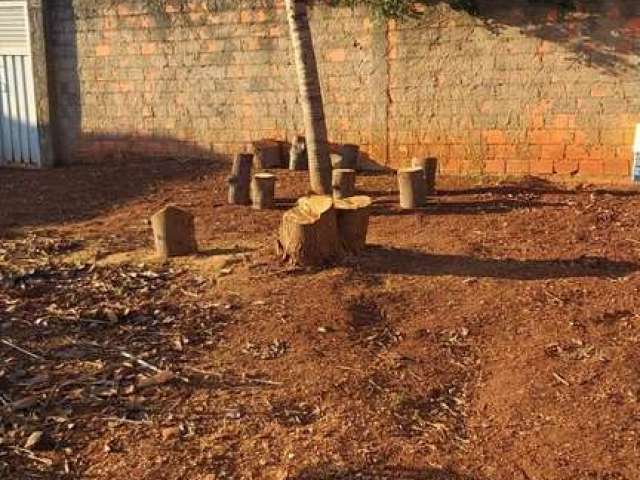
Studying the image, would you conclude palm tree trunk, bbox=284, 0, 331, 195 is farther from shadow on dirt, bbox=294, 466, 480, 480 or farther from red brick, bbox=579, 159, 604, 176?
shadow on dirt, bbox=294, 466, 480, 480

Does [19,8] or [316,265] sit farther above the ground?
[19,8]

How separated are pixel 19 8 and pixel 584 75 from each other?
7.89m

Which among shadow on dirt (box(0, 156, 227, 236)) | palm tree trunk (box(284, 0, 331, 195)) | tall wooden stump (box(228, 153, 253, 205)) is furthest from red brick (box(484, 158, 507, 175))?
shadow on dirt (box(0, 156, 227, 236))

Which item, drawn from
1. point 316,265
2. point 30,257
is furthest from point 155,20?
point 316,265

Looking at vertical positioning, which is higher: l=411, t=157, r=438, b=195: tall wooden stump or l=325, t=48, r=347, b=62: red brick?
l=325, t=48, r=347, b=62: red brick

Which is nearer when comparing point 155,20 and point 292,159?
point 292,159

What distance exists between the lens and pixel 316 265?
609 centimetres

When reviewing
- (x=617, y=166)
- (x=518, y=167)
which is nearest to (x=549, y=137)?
(x=518, y=167)

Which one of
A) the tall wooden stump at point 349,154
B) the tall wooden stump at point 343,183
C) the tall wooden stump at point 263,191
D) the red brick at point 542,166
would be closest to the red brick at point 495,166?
the red brick at point 542,166

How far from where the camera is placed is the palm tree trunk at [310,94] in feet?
25.8

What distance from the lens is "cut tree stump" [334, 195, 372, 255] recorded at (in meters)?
6.14

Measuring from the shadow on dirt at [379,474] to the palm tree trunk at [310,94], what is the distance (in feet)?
16.5

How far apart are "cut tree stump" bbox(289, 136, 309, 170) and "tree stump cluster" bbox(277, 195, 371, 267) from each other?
3872mm

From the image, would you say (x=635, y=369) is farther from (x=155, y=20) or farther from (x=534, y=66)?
(x=155, y=20)
